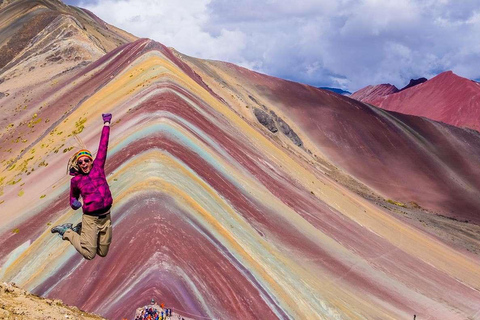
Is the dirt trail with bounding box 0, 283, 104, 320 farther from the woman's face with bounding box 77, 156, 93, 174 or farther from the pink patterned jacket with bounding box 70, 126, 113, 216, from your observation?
the woman's face with bounding box 77, 156, 93, 174

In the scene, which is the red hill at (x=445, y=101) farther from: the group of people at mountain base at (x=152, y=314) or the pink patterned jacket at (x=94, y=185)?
the pink patterned jacket at (x=94, y=185)

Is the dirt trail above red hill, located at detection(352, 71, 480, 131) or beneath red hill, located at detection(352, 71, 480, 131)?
beneath

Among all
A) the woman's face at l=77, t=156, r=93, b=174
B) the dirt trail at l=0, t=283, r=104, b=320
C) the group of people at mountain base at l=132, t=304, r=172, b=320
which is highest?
the woman's face at l=77, t=156, r=93, b=174

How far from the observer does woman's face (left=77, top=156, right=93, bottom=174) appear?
848 centimetres

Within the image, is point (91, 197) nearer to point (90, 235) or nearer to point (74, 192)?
point (74, 192)

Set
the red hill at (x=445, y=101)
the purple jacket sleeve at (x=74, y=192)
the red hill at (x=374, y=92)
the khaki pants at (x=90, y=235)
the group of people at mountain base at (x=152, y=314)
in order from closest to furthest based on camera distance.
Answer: the purple jacket sleeve at (x=74, y=192) → the khaki pants at (x=90, y=235) → the group of people at mountain base at (x=152, y=314) → the red hill at (x=445, y=101) → the red hill at (x=374, y=92)

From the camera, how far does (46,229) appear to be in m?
18.5

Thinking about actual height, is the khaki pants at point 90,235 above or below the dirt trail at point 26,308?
above

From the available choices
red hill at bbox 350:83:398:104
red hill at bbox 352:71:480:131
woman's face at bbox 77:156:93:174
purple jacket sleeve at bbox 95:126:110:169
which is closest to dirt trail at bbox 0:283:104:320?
woman's face at bbox 77:156:93:174

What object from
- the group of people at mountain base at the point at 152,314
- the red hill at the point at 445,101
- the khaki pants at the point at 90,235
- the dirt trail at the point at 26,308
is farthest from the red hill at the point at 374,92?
the dirt trail at the point at 26,308

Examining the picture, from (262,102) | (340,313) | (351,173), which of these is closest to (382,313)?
(340,313)

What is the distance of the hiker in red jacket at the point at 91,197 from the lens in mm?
8531

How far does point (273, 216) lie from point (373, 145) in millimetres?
51680

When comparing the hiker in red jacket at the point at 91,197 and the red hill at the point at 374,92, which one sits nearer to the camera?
the hiker in red jacket at the point at 91,197
